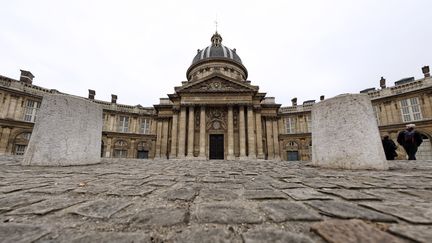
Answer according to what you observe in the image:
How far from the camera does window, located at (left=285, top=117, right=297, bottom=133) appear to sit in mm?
25458

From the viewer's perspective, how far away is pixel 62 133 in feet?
16.8

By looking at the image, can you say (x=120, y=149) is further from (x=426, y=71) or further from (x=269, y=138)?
(x=426, y=71)

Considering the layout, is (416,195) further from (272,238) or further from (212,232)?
(212,232)

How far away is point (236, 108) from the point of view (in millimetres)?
20234

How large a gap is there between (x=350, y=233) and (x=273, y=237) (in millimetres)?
431

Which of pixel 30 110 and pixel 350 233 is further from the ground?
pixel 30 110

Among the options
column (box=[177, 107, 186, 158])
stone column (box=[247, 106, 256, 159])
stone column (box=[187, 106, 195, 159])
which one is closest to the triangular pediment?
stone column (box=[187, 106, 195, 159])

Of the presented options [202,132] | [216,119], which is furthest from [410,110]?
[202,132]

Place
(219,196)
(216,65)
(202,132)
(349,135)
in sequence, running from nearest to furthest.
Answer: (219,196)
(349,135)
(202,132)
(216,65)

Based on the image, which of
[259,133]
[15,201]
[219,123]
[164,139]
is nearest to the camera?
[15,201]

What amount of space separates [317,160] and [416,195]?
3663mm

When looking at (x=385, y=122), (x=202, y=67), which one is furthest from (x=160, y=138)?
(x=385, y=122)

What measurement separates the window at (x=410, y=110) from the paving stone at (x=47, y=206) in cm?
2802

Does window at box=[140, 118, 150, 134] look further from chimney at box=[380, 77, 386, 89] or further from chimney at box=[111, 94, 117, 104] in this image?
chimney at box=[380, 77, 386, 89]
